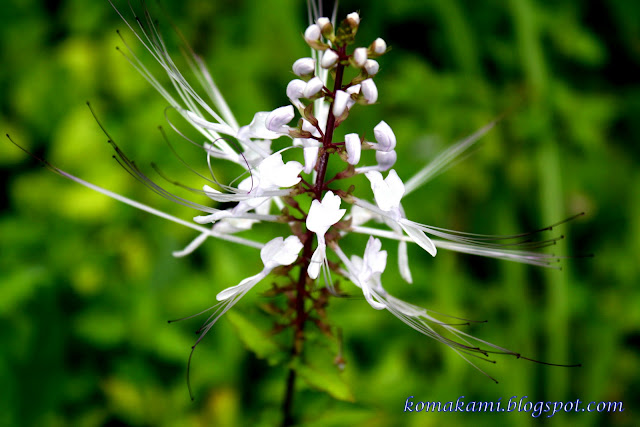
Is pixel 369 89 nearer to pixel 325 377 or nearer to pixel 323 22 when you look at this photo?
pixel 323 22

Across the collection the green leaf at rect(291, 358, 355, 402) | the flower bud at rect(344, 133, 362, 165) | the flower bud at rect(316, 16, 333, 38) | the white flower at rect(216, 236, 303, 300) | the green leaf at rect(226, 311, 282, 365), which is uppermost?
the flower bud at rect(316, 16, 333, 38)

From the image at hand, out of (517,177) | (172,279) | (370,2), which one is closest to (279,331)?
(172,279)

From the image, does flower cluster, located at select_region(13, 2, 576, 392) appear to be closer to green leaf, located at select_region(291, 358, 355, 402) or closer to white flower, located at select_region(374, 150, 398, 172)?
white flower, located at select_region(374, 150, 398, 172)

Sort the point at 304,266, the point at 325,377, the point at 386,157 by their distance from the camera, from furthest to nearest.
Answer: the point at 325,377
the point at 304,266
the point at 386,157

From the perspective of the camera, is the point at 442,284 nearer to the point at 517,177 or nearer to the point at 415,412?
the point at 415,412

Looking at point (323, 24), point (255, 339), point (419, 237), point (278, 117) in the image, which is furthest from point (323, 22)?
point (255, 339)

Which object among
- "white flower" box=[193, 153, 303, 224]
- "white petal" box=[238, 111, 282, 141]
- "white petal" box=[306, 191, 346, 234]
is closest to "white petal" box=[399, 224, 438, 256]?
"white petal" box=[306, 191, 346, 234]

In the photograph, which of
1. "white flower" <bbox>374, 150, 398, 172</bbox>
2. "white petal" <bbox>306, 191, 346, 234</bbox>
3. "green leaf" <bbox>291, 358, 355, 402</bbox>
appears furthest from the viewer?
"green leaf" <bbox>291, 358, 355, 402</bbox>
